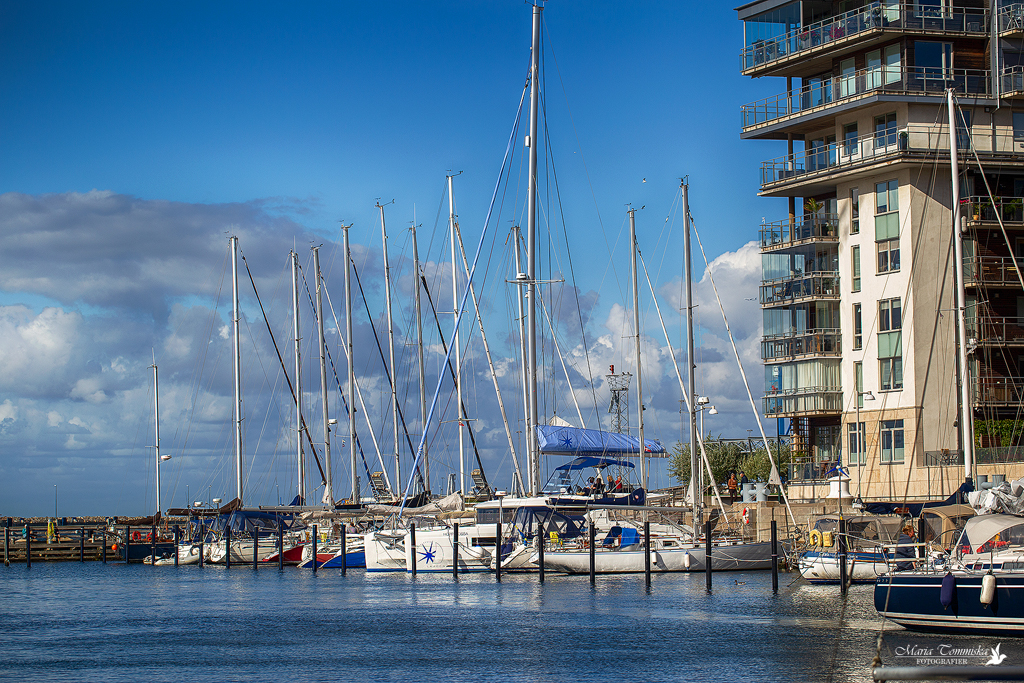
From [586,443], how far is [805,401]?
1320 cm

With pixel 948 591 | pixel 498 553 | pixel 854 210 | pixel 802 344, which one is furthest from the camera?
pixel 802 344

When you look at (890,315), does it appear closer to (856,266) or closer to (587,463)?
(856,266)

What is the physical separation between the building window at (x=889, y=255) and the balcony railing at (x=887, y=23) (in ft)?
38.6

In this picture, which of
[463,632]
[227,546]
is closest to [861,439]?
[463,632]

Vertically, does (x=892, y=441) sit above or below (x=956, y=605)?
above

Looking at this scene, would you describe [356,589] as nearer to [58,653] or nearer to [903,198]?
[58,653]

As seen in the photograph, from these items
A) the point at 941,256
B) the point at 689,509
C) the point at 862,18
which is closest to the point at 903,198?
the point at 941,256

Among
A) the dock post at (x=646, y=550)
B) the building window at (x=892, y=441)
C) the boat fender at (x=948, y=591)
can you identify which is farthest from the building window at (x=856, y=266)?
the boat fender at (x=948, y=591)

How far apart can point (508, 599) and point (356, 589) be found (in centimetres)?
1038

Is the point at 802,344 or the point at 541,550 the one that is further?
the point at 802,344

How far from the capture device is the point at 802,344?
6700 cm

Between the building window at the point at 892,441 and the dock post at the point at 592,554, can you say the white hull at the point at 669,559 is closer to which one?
the dock post at the point at 592,554

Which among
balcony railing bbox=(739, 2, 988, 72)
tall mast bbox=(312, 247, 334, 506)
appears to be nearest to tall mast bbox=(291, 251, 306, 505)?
tall mast bbox=(312, 247, 334, 506)

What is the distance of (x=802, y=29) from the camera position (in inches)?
2665
